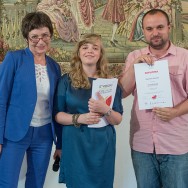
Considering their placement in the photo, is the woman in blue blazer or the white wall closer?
the woman in blue blazer

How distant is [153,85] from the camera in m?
1.77

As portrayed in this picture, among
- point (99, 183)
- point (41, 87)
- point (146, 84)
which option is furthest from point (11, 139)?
point (146, 84)

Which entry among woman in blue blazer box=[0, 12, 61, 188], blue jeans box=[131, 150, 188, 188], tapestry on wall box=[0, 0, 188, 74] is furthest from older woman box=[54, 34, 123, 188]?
tapestry on wall box=[0, 0, 188, 74]

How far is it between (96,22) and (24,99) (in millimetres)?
1225

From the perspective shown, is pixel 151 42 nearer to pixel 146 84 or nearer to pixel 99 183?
pixel 146 84

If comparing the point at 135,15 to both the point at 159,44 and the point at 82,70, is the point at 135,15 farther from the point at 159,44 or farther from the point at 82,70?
the point at 82,70

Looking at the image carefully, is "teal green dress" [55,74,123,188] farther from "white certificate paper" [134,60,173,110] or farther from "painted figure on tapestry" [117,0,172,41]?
"painted figure on tapestry" [117,0,172,41]

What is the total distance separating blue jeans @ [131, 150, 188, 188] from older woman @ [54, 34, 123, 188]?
243 millimetres

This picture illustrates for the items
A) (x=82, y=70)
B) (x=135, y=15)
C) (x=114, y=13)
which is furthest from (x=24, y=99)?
(x=135, y=15)

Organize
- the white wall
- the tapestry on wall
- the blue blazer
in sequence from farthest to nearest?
the white wall
the tapestry on wall
the blue blazer

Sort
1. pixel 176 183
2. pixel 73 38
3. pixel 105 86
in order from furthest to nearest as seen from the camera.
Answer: pixel 73 38 < pixel 176 183 < pixel 105 86

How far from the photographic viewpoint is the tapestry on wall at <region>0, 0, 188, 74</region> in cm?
256

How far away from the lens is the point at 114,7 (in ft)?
8.65

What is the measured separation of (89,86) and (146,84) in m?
0.38
